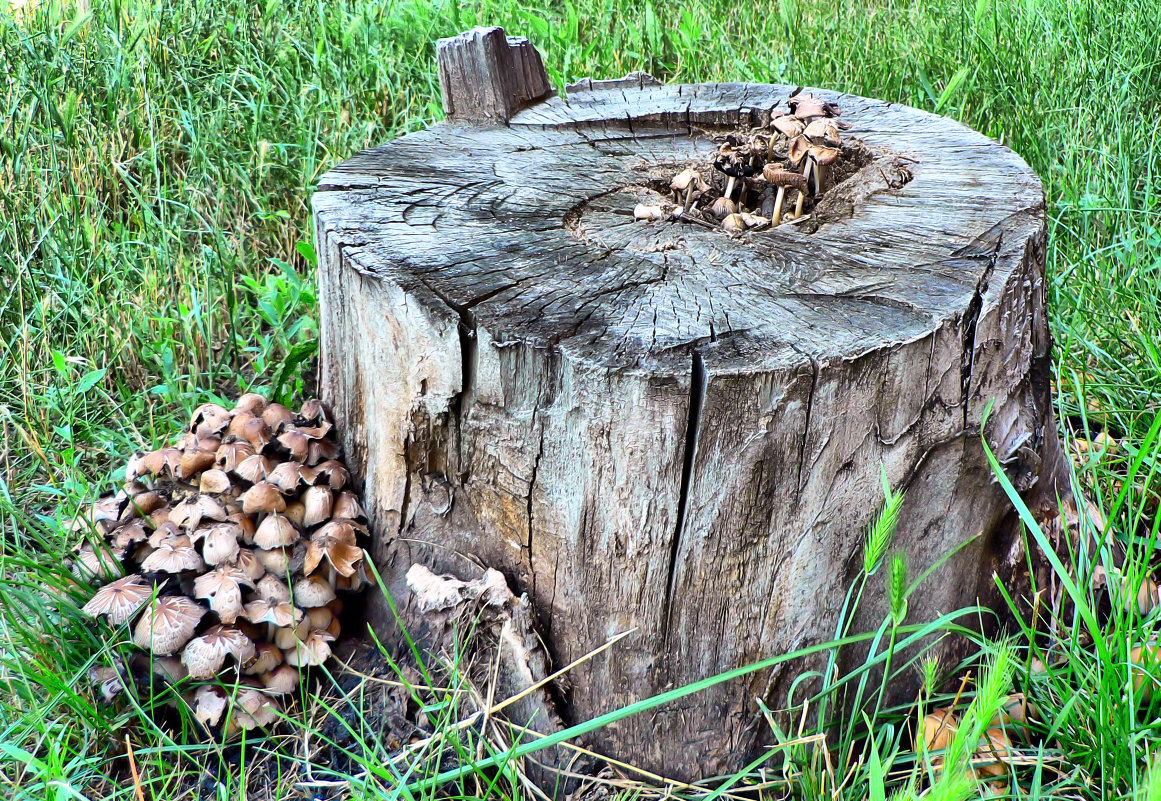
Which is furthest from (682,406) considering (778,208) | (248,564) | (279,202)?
(279,202)

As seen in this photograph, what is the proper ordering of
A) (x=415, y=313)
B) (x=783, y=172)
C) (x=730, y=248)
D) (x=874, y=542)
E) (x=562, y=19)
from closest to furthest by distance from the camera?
(x=874, y=542) < (x=415, y=313) < (x=730, y=248) < (x=783, y=172) < (x=562, y=19)

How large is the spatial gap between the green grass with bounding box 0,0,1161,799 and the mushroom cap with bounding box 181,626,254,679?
0.53 feet

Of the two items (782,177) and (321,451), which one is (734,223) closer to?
(782,177)

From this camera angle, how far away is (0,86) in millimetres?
3291

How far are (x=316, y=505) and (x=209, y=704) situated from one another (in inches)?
16.5

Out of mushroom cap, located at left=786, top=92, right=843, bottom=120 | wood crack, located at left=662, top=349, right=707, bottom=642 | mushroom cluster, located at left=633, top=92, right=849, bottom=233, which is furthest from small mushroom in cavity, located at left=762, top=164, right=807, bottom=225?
wood crack, located at left=662, top=349, right=707, bottom=642

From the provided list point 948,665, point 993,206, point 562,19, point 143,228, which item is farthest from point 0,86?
point 948,665

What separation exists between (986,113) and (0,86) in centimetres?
361

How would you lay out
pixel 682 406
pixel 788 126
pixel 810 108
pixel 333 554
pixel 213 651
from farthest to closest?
pixel 810 108 < pixel 788 126 < pixel 333 554 < pixel 213 651 < pixel 682 406

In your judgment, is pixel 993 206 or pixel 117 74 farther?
pixel 117 74

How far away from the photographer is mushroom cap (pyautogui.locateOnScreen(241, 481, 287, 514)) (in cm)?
184

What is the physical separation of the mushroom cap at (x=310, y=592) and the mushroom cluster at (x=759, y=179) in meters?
0.99

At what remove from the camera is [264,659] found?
1.79 meters

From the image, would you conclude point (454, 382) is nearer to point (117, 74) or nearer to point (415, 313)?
point (415, 313)
